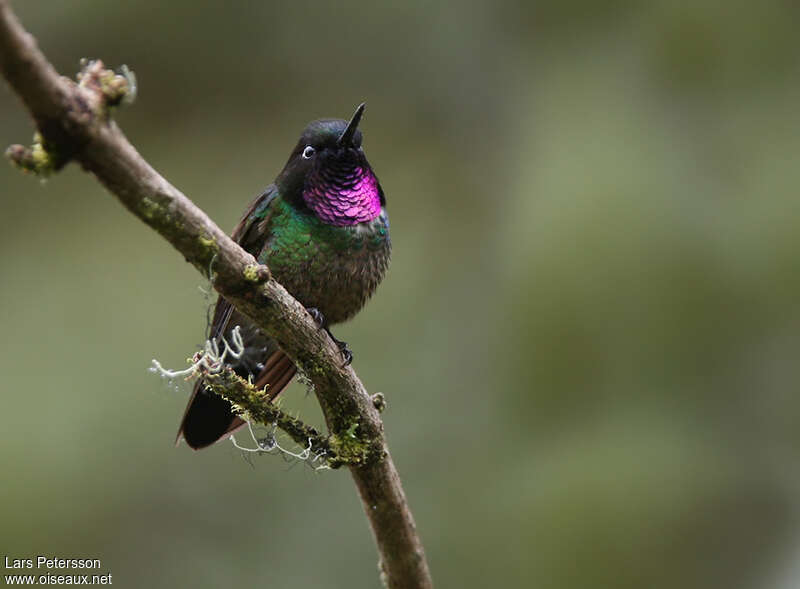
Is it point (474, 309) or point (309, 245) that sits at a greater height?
point (474, 309)

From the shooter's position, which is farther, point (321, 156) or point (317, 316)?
point (321, 156)

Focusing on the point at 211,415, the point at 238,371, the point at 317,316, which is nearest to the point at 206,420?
the point at 211,415

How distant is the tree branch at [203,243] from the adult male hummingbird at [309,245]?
2.27 ft

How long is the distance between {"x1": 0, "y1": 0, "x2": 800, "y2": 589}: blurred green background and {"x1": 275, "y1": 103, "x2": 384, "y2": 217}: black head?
196 centimetres

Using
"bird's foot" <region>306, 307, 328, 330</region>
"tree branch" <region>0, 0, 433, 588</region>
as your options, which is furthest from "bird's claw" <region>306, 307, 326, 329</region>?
"tree branch" <region>0, 0, 433, 588</region>

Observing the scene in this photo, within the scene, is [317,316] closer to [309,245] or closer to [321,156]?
[309,245]

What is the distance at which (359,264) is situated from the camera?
3.23 meters

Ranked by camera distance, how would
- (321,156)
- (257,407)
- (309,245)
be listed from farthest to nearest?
(321,156)
(309,245)
(257,407)

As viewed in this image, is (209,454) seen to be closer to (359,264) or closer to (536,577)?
(536,577)

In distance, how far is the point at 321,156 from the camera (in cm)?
326

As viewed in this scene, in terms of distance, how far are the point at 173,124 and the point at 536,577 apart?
3.56m

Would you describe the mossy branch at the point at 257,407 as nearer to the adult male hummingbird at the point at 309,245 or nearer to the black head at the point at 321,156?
the adult male hummingbird at the point at 309,245

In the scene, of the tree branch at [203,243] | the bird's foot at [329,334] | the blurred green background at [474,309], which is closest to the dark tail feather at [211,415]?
the bird's foot at [329,334]

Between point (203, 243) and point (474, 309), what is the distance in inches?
167
